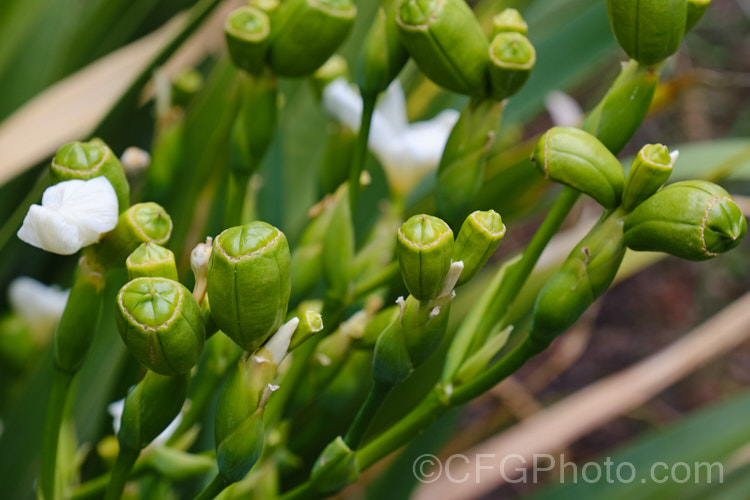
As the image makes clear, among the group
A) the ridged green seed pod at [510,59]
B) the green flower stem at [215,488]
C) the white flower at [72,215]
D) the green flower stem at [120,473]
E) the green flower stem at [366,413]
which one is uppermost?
the white flower at [72,215]

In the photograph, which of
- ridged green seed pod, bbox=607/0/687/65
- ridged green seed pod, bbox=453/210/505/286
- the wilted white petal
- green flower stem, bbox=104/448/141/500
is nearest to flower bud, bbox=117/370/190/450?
green flower stem, bbox=104/448/141/500

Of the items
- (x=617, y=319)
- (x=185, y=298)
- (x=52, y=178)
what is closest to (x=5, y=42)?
(x=52, y=178)

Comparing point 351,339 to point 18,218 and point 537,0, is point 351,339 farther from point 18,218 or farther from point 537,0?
point 537,0

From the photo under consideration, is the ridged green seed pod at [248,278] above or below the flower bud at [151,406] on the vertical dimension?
above

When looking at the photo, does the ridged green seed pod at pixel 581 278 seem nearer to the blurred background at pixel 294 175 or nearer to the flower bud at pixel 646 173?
the flower bud at pixel 646 173

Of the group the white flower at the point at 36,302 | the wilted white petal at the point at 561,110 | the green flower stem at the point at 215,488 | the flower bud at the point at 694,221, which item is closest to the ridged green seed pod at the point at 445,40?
the flower bud at the point at 694,221

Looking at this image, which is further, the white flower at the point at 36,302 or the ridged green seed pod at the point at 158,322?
the white flower at the point at 36,302

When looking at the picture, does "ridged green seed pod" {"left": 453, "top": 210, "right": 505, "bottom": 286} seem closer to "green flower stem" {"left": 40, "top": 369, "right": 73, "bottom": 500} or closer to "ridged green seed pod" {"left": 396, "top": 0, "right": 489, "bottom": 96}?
"ridged green seed pod" {"left": 396, "top": 0, "right": 489, "bottom": 96}

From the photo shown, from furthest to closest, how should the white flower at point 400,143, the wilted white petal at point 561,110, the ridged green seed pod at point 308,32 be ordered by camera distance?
the wilted white petal at point 561,110 < the white flower at point 400,143 < the ridged green seed pod at point 308,32
